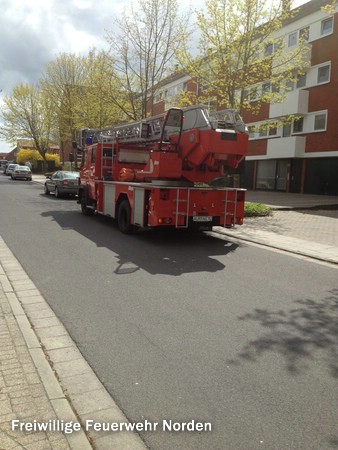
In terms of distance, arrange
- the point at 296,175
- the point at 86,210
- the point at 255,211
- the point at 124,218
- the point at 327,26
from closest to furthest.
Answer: the point at 124,218 → the point at 86,210 → the point at 255,211 → the point at 327,26 → the point at 296,175

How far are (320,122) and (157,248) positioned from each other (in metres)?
21.7

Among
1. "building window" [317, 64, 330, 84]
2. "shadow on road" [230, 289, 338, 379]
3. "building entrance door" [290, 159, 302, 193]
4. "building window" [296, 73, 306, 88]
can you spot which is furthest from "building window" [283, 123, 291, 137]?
"shadow on road" [230, 289, 338, 379]

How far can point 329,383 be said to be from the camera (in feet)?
11.9

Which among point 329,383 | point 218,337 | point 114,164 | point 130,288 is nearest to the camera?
point 329,383

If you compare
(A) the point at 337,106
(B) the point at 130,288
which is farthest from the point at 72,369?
(A) the point at 337,106

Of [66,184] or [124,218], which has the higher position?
[66,184]

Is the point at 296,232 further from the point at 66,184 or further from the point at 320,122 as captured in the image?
the point at 320,122

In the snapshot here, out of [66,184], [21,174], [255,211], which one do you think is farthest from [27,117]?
[255,211]

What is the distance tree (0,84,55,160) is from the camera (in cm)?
5088

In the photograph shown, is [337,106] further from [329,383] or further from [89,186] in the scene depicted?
[329,383]

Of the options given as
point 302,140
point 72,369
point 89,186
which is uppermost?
point 302,140

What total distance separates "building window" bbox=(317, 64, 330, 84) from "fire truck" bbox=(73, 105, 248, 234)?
19.3 meters

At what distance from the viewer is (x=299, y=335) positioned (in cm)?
465

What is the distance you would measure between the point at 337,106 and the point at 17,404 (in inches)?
1063
